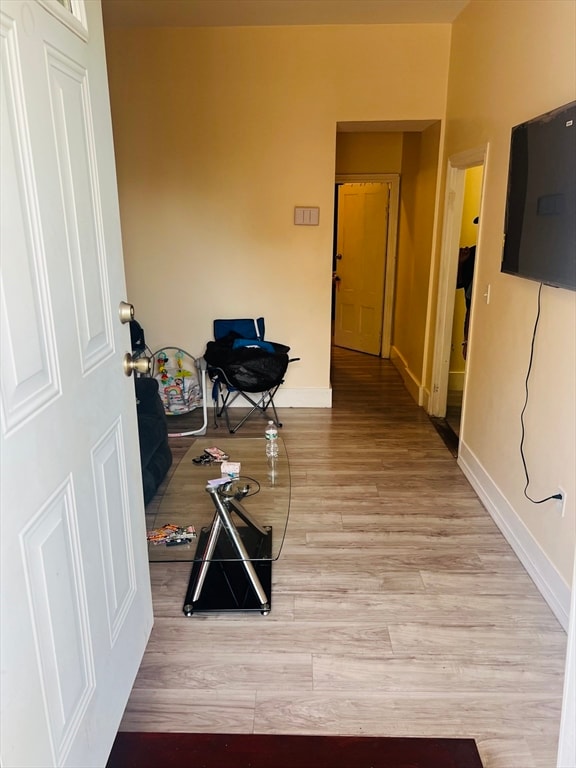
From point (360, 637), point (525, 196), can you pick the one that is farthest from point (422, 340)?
point (360, 637)

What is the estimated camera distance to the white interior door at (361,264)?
6.10m

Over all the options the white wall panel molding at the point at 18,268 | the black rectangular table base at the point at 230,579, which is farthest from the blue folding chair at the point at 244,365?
the white wall panel molding at the point at 18,268

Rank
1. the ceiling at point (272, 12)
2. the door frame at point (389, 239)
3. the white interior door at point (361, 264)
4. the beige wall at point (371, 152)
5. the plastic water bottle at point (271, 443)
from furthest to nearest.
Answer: the white interior door at point (361, 264)
the door frame at point (389, 239)
the beige wall at point (371, 152)
the ceiling at point (272, 12)
the plastic water bottle at point (271, 443)

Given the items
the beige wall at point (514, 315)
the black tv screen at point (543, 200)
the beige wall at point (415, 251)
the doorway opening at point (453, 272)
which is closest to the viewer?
the black tv screen at point (543, 200)

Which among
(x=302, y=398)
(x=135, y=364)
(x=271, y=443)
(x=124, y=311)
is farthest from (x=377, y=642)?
(x=302, y=398)

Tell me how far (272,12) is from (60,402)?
11.8 ft

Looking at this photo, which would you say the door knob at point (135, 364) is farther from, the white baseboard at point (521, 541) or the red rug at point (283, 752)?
the white baseboard at point (521, 541)

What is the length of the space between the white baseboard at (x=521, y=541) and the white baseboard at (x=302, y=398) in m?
1.49

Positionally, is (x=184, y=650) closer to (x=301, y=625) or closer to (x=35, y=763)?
(x=301, y=625)

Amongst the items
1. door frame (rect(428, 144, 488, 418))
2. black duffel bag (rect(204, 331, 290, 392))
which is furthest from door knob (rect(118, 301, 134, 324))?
door frame (rect(428, 144, 488, 418))

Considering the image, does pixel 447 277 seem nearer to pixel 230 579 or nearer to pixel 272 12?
pixel 272 12

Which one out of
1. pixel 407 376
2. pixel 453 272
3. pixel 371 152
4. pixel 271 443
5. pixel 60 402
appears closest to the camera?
pixel 60 402

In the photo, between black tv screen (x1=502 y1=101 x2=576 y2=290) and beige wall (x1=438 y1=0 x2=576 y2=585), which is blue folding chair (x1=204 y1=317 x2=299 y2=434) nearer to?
beige wall (x1=438 y1=0 x2=576 y2=585)

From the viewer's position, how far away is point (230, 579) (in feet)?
7.79
